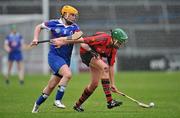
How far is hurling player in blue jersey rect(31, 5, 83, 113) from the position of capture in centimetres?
Result: 1285

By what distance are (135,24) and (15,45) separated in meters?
15.8

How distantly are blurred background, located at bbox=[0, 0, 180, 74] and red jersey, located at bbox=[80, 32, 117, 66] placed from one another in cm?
2251

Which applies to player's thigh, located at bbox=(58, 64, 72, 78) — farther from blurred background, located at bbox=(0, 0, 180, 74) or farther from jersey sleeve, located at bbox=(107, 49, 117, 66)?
blurred background, located at bbox=(0, 0, 180, 74)

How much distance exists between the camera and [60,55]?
13.1m

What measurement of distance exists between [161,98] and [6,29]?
19.2 meters

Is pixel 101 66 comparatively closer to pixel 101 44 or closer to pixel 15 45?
pixel 101 44

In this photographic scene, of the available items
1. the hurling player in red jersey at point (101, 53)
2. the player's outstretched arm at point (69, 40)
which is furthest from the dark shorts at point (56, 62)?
the hurling player in red jersey at point (101, 53)

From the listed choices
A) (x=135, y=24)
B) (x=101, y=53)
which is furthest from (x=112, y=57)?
(x=135, y=24)

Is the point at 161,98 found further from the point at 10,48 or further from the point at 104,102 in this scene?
the point at 10,48

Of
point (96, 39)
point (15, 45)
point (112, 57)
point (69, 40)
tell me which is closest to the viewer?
point (69, 40)

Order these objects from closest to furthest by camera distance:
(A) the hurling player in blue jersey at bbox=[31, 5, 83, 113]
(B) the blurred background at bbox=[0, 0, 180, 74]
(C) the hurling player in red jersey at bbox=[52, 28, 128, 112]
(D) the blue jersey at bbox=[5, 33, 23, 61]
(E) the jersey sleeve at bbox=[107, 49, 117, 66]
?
1. (A) the hurling player in blue jersey at bbox=[31, 5, 83, 113]
2. (C) the hurling player in red jersey at bbox=[52, 28, 128, 112]
3. (E) the jersey sleeve at bbox=[107, 49, 117, 66]
4. (D) the blue jersey at bbox=[5, 33, 23, 61]
5. (B) the blurred background at bbox=[0, 0, 180, 74]

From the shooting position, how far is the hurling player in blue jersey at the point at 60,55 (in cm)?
1285

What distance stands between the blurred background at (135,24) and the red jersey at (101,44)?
22.5m

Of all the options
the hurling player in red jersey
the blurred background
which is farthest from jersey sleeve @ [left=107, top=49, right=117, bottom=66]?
the blurred background
